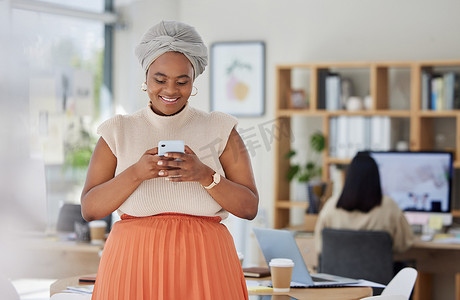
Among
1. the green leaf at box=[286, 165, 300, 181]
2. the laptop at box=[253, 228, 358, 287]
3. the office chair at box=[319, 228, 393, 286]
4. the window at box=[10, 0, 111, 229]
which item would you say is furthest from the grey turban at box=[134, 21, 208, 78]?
the window at box=[10, 0, 111, 229]

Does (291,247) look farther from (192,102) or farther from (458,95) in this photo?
(192,102)

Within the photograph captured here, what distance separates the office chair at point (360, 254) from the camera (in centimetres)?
379

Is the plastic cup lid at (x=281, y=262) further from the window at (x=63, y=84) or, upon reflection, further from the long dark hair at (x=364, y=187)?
the window at (x=63, y=84)

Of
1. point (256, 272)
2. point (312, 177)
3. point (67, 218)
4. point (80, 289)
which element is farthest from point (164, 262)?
point (312, 177)

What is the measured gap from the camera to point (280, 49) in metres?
5.71

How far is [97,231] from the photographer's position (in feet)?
13.2

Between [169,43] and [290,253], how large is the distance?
122cm

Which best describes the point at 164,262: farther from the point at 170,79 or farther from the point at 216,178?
the point at 170,79

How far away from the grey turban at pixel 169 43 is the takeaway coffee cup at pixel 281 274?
0.97 meters

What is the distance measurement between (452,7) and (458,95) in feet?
2.53

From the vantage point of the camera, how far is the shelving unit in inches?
194

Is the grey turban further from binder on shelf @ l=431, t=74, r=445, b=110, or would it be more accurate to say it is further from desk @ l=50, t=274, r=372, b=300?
binder on shelf @ l=431, t=74, r=445, b=110

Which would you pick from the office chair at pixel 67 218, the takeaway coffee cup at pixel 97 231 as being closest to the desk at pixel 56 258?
the takeaway coffee cup at pixel 97 231

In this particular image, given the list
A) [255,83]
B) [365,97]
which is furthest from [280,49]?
[365,97]
